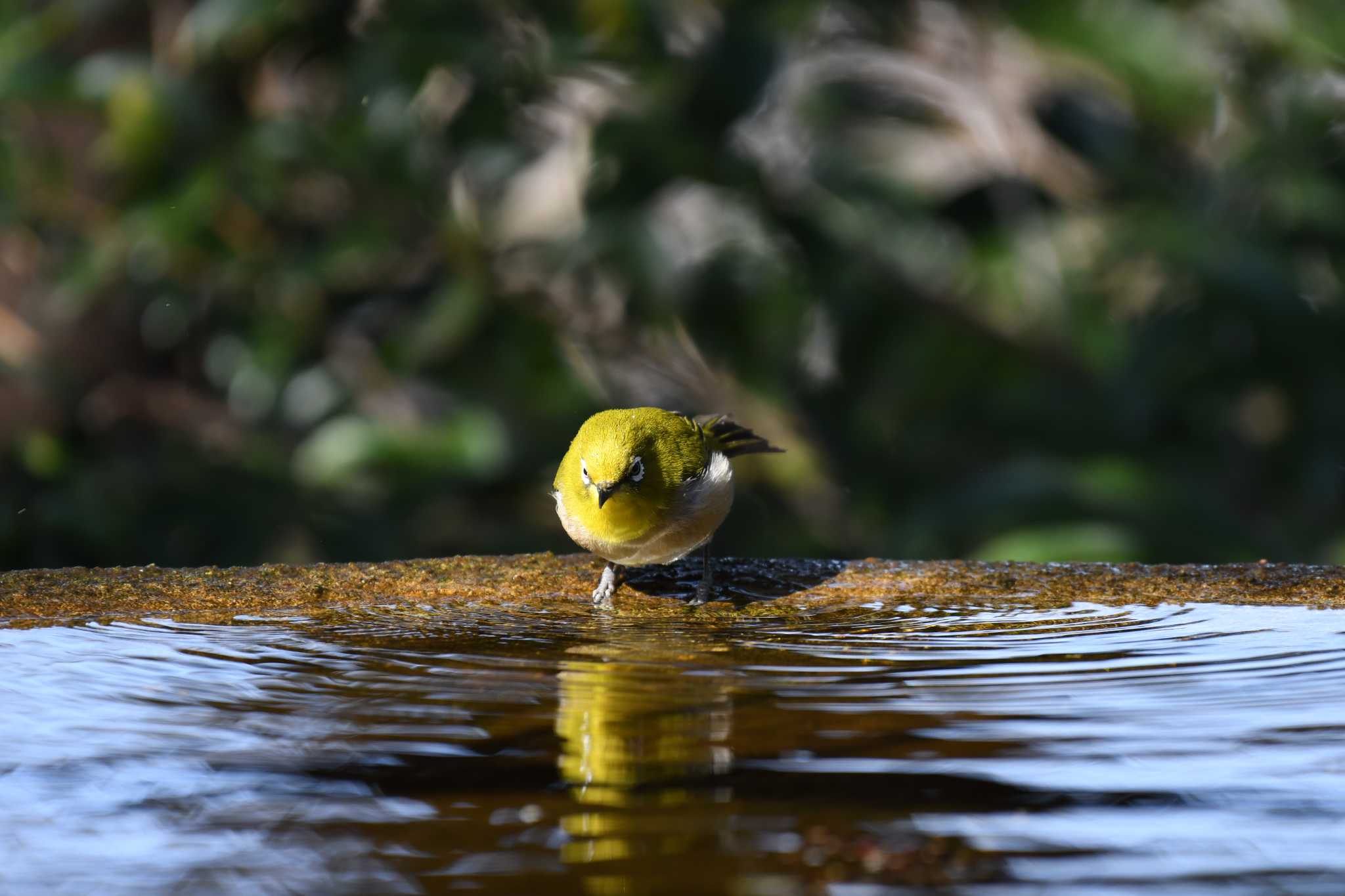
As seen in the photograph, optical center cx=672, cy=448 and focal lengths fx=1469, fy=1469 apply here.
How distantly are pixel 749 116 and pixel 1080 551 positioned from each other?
Answer: 1415 millimetres

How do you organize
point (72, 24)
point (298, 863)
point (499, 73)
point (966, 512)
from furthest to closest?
point (72, 24) → point (499, 73) → point (966, 512) → point (298, 863)

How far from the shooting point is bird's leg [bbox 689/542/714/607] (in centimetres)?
222

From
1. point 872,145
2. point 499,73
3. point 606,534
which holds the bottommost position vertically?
point 606,534

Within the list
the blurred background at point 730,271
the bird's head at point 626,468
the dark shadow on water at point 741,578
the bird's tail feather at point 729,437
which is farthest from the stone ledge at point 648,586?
the blurred background at point 730,271

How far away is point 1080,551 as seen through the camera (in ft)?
10.7

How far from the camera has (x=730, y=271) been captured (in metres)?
3.85

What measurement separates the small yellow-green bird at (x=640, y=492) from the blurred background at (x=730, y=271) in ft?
3.91

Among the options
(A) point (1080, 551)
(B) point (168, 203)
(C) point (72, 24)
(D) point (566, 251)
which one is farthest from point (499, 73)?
(A) point (1080, 551)

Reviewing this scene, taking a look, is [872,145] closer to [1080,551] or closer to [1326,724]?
[1080,551]

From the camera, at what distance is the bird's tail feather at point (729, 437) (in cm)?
259

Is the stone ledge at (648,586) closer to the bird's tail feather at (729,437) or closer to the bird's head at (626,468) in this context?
the bird's head at (626,468)

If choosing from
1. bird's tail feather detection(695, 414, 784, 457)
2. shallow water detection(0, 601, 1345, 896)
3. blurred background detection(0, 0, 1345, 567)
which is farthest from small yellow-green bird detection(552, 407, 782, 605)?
blurred background detection(0, 0, 1345, 567)

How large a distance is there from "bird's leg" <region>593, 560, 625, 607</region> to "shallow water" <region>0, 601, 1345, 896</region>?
317mm

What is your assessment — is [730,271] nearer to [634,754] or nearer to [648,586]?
[648,586]
